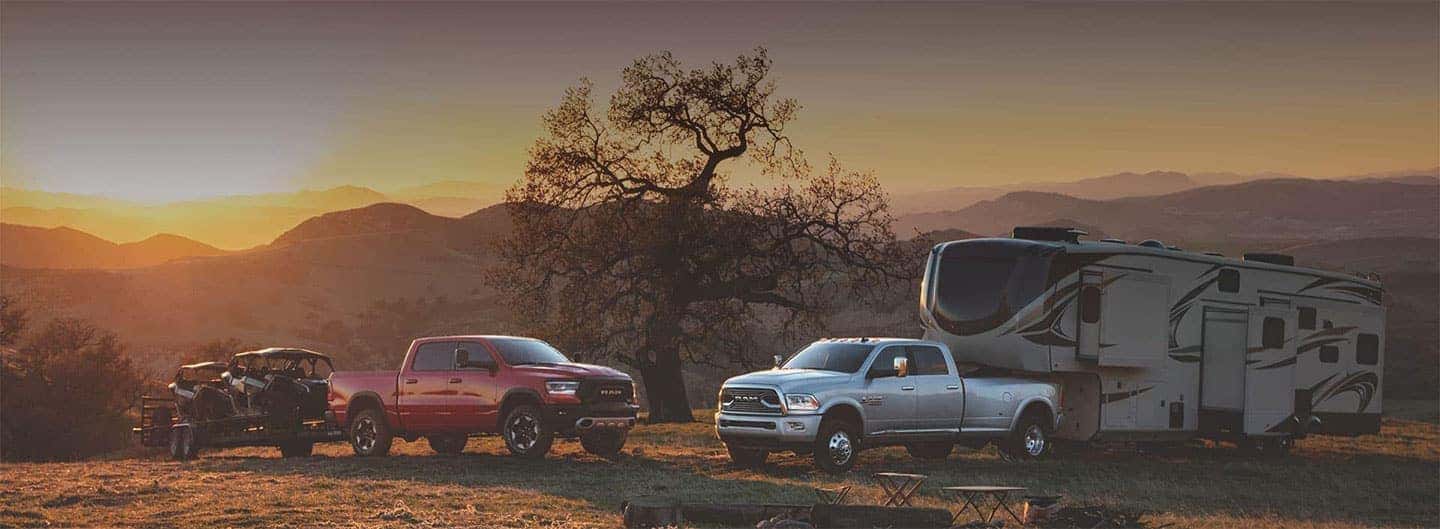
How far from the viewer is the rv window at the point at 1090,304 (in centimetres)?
2477

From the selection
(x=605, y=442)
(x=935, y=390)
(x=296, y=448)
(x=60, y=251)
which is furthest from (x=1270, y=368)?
(x=60, y=251)

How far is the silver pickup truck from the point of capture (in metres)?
21.1

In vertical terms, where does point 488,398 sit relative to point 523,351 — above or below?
below

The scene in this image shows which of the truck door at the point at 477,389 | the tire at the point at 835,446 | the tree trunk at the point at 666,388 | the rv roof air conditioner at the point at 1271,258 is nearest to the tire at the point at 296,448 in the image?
the truck door at the point at 477,389

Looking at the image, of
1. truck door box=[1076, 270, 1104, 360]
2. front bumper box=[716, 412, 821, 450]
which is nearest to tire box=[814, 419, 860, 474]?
front bumper box=[716, 412, 821, 450]

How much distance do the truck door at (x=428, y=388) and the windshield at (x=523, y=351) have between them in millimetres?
828

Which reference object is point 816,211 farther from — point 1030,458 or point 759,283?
point 1030,458

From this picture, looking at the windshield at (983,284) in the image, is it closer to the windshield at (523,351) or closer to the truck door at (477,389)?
the windshield at (523,351)

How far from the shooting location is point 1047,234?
86.2ft

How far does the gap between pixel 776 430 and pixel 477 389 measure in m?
5.35

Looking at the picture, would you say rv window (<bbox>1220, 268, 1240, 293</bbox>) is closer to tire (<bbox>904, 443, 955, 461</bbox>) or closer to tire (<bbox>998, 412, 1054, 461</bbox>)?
tire (<bbox>998, 412, 1054, 461</bbox>)

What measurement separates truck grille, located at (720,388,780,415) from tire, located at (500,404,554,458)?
2999 mm

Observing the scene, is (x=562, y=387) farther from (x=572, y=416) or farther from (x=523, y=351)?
(x=523, y=351)

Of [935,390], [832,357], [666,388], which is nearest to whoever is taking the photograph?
[832,357]
